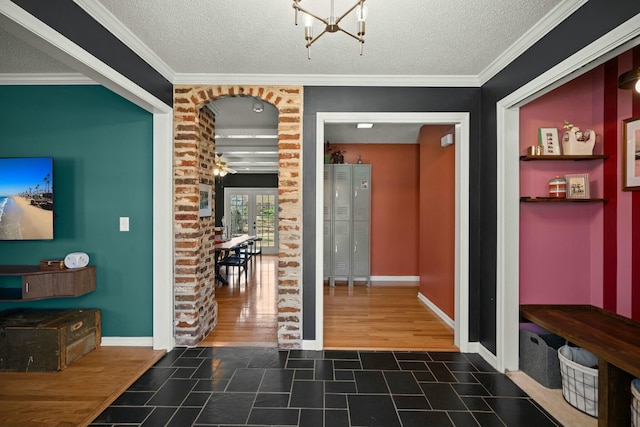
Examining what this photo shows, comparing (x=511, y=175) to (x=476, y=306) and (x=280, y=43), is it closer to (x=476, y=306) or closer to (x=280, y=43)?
(x=476, y=306)

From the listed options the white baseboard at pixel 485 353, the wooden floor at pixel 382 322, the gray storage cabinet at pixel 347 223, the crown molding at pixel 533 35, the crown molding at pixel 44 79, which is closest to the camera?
the crown molding at pixel 533 35

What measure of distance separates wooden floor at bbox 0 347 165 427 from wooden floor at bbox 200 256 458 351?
697mm

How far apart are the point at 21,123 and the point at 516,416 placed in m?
4.65

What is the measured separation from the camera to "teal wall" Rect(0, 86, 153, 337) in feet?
10.3

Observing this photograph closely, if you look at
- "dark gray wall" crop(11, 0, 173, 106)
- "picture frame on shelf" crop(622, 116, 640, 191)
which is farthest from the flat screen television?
"picture frame on shelf" crop(622, 116, 640, 191)

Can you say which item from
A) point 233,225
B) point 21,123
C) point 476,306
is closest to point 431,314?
point 476,306

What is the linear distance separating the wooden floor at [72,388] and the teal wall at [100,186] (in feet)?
1.13

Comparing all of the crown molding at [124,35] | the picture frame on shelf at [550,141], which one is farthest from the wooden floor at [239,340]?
the crown molding at [124,35]

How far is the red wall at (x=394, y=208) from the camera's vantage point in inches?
238

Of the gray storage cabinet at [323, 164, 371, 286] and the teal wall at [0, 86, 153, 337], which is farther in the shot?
the gray storage cabinet at [323, 164, 371, 286]

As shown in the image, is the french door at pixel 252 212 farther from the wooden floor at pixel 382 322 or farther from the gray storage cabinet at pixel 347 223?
the wooden floor at pixel 382 322

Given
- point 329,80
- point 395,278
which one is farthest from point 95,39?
point 395,278

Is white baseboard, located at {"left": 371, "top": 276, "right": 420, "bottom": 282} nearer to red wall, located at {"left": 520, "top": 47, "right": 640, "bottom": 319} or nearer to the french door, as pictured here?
red wall, located at {"left": 520, "top": 47, "right": 640, "bottom": 319}

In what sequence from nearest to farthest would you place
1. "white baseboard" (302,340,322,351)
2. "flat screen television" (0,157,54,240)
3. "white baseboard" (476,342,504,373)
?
"white baseboard" (476,342,504,373), "flat screen television" (0,157,54,240), "white baseboard" (302,340,322,351)
